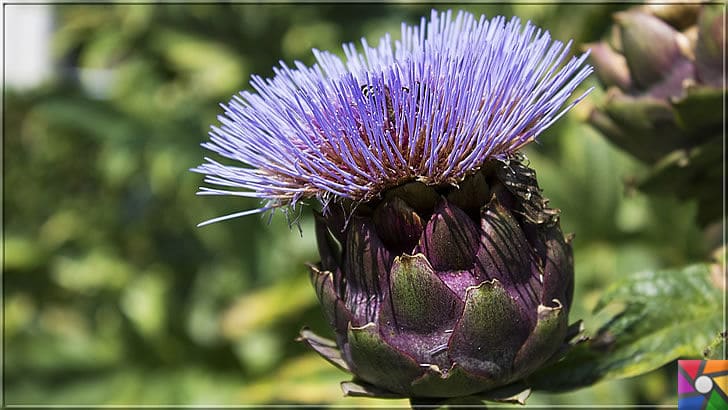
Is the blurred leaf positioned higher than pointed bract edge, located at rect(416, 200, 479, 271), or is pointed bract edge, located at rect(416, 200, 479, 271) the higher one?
the blurred leaf

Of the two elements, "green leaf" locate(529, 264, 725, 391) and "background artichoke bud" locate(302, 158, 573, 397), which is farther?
"green leaf" locate(529, 264, 725, 391)

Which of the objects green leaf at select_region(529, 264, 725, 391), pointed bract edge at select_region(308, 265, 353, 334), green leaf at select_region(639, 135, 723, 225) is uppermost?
green leaf at select_region(639, 135, 723, 225)

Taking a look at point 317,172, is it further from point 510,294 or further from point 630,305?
point 630,305

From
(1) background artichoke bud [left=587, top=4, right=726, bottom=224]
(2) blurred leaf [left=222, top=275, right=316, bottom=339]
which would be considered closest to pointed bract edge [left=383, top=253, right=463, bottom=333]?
(1) background artichoke bud [left=587, top=4, right=726, bottom=224]

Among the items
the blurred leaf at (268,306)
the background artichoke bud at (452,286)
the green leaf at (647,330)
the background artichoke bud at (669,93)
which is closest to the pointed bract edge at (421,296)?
the background artichoke bud at (452,286)

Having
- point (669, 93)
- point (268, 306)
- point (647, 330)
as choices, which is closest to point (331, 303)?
point (647, 330)

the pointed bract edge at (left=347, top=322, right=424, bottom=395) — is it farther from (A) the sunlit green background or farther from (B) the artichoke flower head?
(A) the sunlit green background

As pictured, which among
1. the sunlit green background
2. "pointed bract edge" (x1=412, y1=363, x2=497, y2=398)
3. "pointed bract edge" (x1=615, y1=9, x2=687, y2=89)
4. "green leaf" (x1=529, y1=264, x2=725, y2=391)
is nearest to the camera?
"pointed bract edge" (x1=412, y1=363, x2=497, y2=398)

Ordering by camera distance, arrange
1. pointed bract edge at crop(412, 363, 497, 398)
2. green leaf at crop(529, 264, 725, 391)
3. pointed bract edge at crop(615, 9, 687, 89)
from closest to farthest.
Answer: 1. pointed bract edge at crop(412, 363, 497, 398)
2. green leaf at crop(529, 264, 725, 391)
3. pointed bract edge at crop(615, 9, 687, 89)
